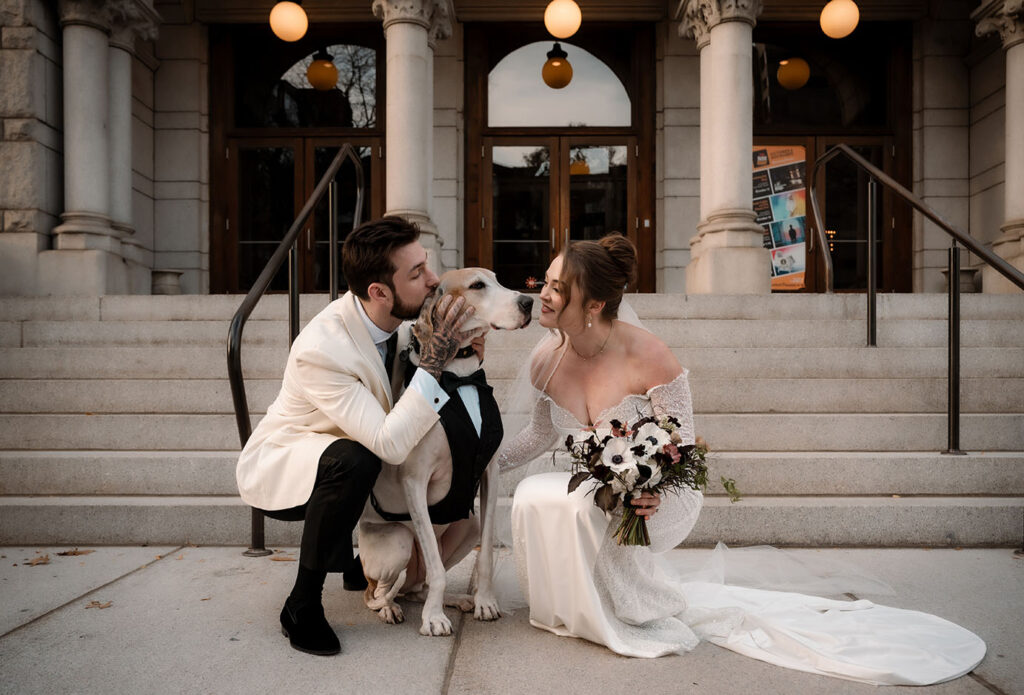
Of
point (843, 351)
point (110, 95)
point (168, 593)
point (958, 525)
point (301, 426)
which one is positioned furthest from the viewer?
point (110, 95)

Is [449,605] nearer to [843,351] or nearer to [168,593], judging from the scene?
[168,593]

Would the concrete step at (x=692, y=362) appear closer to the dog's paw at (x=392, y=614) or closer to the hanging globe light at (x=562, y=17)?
the dog's paw at (x=392, y=614)

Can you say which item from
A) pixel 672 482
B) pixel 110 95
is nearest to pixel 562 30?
pixel 110 95

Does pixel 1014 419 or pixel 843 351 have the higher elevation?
pixel 843 351

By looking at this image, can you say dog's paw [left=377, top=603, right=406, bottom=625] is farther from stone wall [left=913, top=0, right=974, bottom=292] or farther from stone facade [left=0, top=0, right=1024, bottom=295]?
stone wall [left=913, top=0, right=974, bottom=292]

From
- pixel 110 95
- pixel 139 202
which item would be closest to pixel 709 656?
pixel 110 95

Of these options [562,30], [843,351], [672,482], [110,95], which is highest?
[562,30]

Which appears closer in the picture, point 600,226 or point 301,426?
point 301,426

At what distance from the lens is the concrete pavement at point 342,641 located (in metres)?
2.36

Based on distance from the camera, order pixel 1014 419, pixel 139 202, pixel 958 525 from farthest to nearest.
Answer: pixel 139 202 → pixel 1014 419 → pixel 958 525

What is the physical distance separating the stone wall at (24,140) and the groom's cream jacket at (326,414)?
606cm

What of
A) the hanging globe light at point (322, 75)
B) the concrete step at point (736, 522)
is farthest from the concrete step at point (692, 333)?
the hanging globe light at point (322, 75)

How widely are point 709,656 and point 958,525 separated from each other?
6.96ft

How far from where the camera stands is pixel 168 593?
3.21m
